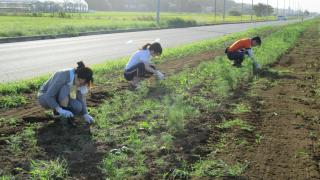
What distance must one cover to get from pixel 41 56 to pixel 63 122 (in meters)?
9.17

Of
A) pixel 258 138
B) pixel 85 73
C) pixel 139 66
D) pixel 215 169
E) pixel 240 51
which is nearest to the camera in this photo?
pixel 215 169

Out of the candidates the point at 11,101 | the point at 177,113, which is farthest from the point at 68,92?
the point at 11,101

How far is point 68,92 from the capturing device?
5969 mm

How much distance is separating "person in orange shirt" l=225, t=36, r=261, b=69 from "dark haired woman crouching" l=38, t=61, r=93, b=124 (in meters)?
5.65

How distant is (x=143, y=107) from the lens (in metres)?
7.13

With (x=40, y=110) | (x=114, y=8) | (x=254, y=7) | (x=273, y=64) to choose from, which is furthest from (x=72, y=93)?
(x=114, y=8)

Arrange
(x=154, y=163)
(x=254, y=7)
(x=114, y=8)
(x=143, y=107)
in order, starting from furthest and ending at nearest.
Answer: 1. (x=114, y=8)
2. (x=254, y=7)
3. (x=143, y=107)
4. (x=154, y=163)

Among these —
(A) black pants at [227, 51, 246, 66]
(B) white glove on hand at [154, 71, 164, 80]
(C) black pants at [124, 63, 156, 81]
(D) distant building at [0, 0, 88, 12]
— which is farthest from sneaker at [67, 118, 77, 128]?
(D) distant building at [0, 0, 88, 12]

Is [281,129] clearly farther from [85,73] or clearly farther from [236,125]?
[85,73]

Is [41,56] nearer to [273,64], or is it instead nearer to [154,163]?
[273,64]

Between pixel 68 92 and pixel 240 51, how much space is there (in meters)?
6.34

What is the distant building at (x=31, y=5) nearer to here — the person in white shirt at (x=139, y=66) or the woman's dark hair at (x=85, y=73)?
the person in white shirt at (x=139, y=66)

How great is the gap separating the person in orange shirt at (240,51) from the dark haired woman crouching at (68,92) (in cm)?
565

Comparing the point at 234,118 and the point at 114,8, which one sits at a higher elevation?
the point at 114,8
